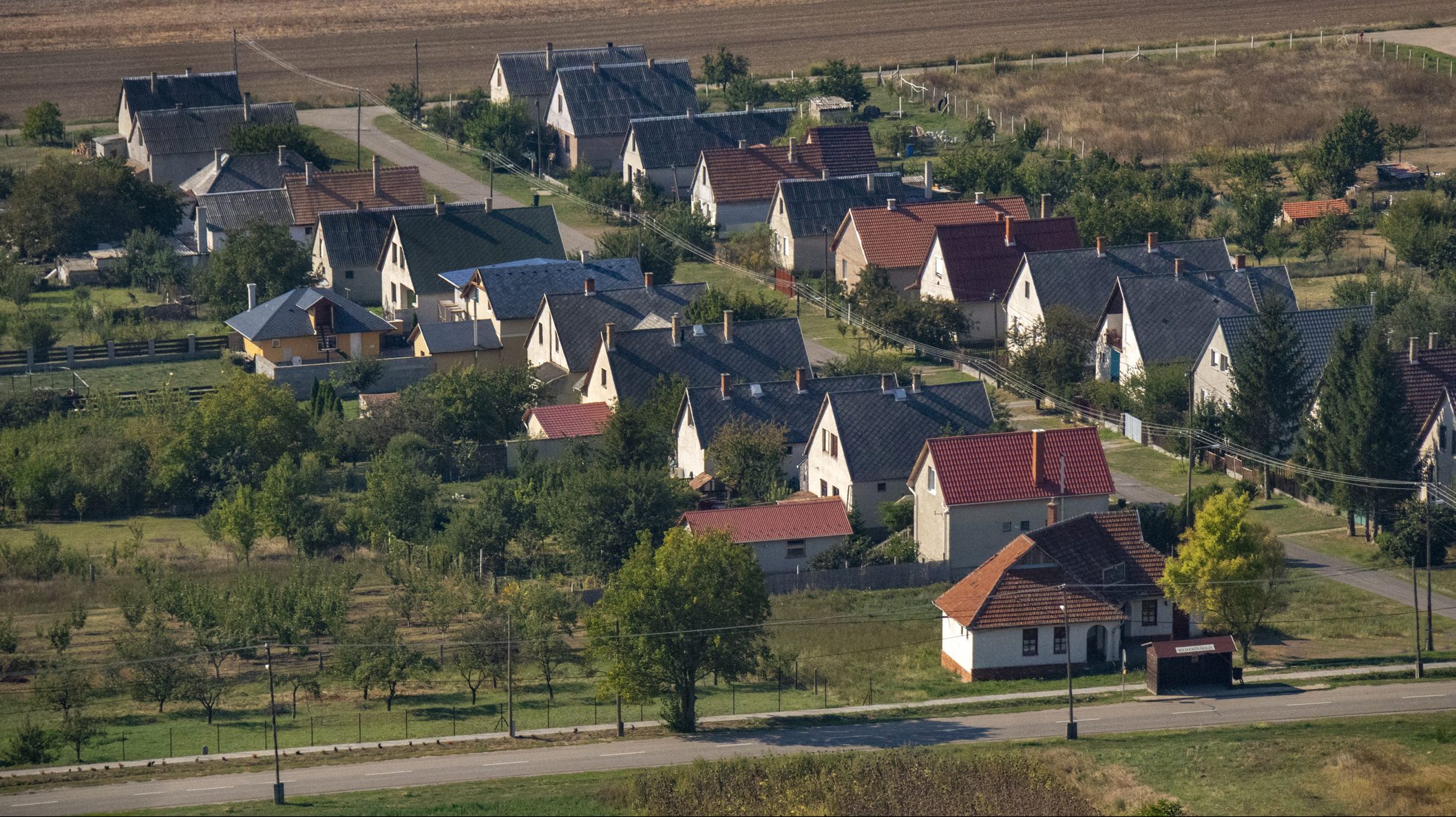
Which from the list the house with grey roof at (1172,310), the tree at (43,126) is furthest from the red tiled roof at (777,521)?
the tree at (43,126)

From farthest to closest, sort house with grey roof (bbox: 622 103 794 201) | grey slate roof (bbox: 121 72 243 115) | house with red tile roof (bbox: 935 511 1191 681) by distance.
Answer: grey slate roof (bbox: 121 72 243 115)
house with grey roof (bbox: 622 103 794 201)
house with red tile roof (bbox: 935 511 1191 681)

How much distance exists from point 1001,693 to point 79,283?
A: 5605 centimetres

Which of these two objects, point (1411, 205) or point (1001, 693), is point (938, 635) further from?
point (1411, 205)

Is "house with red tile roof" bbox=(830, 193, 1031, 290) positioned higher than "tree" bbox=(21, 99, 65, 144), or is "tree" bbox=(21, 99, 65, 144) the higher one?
"tree" bbox=(21, 99, 65, 144)

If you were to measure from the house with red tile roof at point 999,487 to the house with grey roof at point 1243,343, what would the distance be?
9.69 m

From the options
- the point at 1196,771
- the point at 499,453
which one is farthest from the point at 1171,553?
the point at 499,453

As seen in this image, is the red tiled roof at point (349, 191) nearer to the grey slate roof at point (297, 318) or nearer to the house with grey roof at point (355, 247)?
the house with grey roof at point (355, 247)

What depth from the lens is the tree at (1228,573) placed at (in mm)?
56531

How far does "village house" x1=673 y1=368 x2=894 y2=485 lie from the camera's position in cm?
6969

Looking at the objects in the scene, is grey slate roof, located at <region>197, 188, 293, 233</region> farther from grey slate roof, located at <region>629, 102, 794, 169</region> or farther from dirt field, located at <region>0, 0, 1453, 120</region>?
dirt field, located at <region>0, 0, 1453, 120</region>

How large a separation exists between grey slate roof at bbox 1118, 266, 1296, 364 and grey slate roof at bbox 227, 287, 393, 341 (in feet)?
94.2

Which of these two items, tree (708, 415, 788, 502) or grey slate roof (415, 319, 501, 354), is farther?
grey slate roof (415, 319, 501, 354)

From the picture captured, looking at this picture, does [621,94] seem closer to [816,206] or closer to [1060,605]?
[816,206]

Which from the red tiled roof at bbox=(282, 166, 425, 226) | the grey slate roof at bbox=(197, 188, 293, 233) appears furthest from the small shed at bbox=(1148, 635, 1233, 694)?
the grey slate roof at bbox=(197, 188, 293, 233)
